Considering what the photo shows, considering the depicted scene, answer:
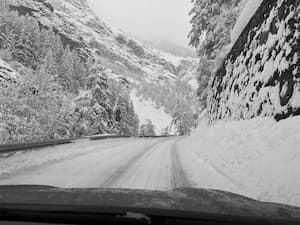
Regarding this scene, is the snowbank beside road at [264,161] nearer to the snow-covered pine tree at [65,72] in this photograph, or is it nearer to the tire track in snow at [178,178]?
the tire track in snow at [178,178]

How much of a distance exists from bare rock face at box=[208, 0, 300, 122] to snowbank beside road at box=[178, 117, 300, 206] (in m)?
0.70

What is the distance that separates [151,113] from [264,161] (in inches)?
6125

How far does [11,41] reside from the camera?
66938 mm

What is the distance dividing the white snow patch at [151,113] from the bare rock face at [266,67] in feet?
409

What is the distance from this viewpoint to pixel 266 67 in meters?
12.1

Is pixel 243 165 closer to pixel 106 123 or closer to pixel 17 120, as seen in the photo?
pixel 17 120

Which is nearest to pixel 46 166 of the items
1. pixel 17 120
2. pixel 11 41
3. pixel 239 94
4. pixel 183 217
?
pixel 183 217

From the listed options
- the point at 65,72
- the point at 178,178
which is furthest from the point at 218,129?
the point at 65,72

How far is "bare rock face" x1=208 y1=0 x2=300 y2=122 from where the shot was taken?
379 inches

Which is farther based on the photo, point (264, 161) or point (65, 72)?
point (65, 72)

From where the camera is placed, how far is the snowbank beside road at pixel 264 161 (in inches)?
239

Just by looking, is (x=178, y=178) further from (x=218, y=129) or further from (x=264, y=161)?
(x=218, y=129)

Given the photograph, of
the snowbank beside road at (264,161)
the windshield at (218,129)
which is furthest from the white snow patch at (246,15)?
the snowbank beside road at (264,161)

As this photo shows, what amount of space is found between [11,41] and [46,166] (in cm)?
6393
